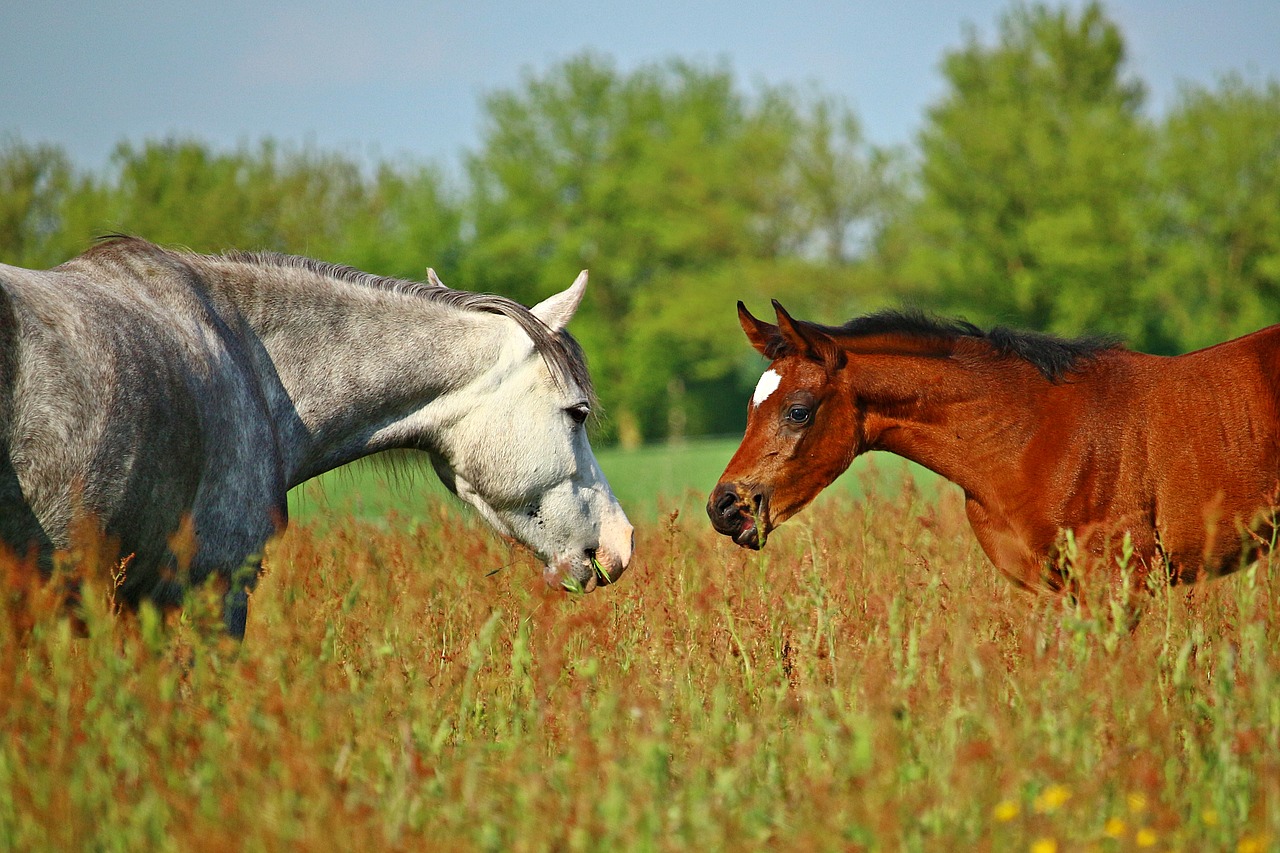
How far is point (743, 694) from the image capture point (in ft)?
13.2

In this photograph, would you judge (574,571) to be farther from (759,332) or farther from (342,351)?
(759,332)

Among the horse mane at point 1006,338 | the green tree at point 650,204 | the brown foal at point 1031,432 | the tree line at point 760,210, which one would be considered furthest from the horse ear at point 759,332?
the green tree at point 650,204

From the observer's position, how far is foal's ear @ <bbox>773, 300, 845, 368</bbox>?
4809mm

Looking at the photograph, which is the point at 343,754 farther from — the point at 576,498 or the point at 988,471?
the point at 988,471

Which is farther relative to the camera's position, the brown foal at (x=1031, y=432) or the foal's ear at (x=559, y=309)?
the brown foal at (x=1031, y=432)

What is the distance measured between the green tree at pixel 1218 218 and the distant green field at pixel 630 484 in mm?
13351

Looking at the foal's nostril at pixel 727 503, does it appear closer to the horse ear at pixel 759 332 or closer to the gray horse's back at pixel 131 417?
the horse ear at pixel 759 332

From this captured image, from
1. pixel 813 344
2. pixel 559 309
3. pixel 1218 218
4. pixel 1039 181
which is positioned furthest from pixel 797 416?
pixel 1218 218

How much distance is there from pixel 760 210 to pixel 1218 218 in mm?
16743

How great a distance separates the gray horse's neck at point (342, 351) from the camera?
4.04 meters

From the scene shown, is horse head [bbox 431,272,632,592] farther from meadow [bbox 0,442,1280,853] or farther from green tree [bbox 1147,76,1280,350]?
green tree [bbox 1147,76,1280,350]

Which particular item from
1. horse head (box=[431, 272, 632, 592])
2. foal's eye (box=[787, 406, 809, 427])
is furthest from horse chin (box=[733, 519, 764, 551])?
horse head (box=[431, 272, 632, 592])

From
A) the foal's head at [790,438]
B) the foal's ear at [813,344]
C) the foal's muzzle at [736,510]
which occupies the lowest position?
the foal's muzzle at [736,510]

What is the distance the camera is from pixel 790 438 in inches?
191
